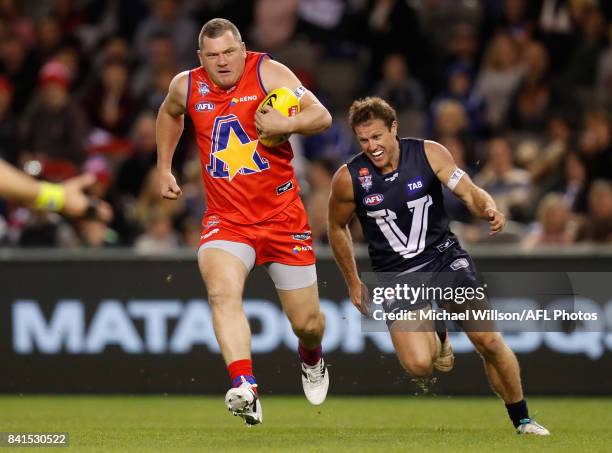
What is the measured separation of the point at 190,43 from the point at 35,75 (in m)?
2.26

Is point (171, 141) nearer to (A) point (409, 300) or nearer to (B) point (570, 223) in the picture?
(A) point (409, 300)

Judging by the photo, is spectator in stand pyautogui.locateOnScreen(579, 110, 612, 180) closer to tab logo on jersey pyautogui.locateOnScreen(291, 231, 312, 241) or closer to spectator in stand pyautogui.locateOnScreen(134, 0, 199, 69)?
spectator in stand pyautogui.locateOnScreen(134, 0, 199, 69)

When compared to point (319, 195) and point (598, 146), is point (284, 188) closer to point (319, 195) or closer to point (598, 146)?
point (319, 195)

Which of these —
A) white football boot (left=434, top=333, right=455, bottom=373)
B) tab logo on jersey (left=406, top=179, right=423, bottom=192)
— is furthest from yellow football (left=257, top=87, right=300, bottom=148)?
white football boot (left=434, top=333, right=455, bottom=373)

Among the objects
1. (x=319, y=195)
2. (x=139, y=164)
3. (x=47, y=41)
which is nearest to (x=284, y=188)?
(x=319, y=195)

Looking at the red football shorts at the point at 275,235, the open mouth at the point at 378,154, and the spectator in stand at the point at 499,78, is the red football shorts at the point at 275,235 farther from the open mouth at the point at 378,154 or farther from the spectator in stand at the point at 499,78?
the spectator in stand at the point at 499,78

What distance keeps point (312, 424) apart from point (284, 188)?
6.89 ft

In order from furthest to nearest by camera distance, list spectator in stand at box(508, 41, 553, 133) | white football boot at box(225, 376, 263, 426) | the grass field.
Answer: spectator in stand at box(508, 41, 553, 133), the grass field, white football boot at box(225, 376, 263, 426)

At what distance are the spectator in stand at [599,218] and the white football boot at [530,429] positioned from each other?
15.4 ft

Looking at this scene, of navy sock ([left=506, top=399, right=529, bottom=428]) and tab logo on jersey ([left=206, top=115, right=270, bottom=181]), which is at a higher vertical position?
tab logo on jersey ([left=206, top=115, right=270, bottom=181])

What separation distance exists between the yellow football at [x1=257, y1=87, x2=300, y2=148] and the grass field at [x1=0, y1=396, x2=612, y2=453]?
2094 millimetres

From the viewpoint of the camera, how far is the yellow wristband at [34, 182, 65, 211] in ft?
22.8

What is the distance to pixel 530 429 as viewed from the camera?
31.2 feet

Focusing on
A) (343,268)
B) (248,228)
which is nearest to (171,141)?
(248,228)
